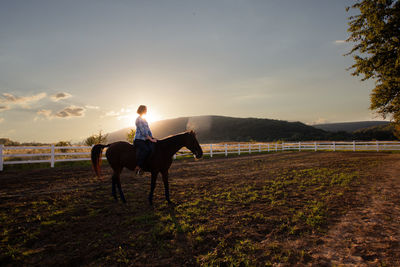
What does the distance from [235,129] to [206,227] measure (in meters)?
118

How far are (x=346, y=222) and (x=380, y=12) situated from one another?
14.1 meters

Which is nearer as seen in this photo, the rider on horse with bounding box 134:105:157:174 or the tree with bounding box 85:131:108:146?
the rider on horse with bounding box 134:105:157:174

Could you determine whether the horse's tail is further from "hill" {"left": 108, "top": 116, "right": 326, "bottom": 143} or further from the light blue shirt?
"hill" {"left": 108, "top": 116, "right": 326, "bottom": 143}

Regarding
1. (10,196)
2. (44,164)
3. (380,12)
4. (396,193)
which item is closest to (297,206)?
(396,193)

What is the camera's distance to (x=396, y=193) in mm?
6676

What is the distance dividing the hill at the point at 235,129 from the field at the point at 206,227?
296 ft

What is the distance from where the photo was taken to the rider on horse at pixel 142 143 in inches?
227

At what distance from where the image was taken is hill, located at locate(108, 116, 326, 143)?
103 metres

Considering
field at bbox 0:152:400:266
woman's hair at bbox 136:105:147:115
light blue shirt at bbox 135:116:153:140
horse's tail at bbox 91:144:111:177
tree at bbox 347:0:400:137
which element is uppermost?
tree at bbox 347:0:400:137

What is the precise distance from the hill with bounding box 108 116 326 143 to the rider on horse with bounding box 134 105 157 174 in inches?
3579

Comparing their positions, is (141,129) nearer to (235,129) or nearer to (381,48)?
(381,48)

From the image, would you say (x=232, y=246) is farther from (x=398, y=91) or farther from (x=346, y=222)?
(x=398, y=91)

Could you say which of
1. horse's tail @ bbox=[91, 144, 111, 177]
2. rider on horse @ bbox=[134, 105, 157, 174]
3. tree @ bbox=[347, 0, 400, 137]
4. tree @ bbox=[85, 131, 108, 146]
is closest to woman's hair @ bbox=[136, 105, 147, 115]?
rider on horse @ bbox=[134, 105, 157, 174]

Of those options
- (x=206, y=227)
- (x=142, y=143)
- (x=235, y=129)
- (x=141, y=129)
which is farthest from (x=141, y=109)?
(x=235, y=129)
